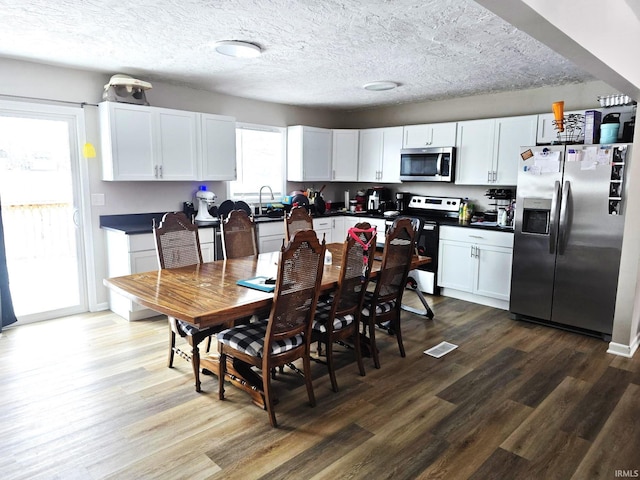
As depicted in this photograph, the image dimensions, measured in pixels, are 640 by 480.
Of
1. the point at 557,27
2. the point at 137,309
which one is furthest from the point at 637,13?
the point at 137,309

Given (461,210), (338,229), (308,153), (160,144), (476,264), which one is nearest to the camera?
(160,144)

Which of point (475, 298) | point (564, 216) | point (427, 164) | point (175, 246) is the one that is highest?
point (427, 164)

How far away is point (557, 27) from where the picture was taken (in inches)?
69.8

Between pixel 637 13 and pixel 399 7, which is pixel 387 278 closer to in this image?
pixel 399 7

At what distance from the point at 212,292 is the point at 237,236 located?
1.28m

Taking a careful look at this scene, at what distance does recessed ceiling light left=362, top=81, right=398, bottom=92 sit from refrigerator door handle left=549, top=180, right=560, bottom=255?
6.17 feet

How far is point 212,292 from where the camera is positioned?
8.25 ft

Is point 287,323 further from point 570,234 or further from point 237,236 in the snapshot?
point 570,234

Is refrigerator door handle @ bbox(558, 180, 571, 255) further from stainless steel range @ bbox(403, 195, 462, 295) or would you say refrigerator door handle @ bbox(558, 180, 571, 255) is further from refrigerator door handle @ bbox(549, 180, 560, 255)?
stainless steel range @ bbox(403, 195, 462, 295)

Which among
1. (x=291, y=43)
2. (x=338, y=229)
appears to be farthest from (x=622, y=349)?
(x=291, y=43)

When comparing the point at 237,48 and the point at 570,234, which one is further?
the point at 570,234

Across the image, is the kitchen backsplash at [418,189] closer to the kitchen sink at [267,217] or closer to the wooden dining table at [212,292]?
the kitchen sink at [267,217]

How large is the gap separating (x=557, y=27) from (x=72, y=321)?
4363mm

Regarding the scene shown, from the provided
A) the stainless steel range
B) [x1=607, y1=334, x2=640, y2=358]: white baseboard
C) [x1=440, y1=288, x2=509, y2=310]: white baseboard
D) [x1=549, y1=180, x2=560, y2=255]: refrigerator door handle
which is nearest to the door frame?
the stainless steel range
